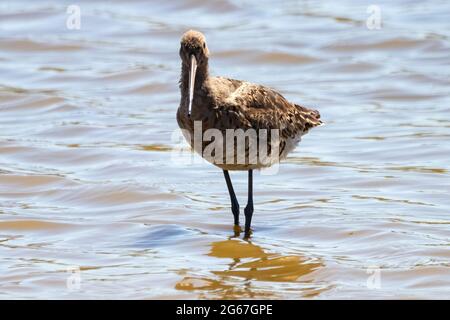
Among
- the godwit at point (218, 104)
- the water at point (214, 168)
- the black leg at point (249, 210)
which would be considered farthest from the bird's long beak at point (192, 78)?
the water at point (214, 168)

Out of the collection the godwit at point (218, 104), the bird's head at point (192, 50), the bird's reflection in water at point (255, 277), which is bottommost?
the bird's reflection in water at point (255, 277)

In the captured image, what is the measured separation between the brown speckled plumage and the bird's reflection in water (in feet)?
2.45

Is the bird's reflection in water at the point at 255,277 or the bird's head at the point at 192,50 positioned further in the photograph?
the bird's head at the point at 192,50

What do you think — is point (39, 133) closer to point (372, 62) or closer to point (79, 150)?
point (79, 150)

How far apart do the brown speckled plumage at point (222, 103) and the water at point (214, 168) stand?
94cm

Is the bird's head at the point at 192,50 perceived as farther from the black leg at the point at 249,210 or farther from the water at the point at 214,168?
the water at the point at 214,168

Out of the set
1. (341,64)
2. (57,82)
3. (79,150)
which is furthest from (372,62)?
(79,150)

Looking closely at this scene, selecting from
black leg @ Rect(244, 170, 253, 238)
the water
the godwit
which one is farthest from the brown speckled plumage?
the water

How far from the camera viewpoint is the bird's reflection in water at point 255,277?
790 cm

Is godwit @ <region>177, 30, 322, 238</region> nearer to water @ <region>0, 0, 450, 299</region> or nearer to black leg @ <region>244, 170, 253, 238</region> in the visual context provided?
black leg @ <region>244, 170, 253, 238</region>

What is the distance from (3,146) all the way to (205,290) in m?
5.08

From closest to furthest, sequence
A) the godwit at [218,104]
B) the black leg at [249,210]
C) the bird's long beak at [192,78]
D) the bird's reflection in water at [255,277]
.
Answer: the bird's reflection in water at [255,277]
the bird's long beak at [192,78]
the godwit at [218,104]
the black leg at [249,210]

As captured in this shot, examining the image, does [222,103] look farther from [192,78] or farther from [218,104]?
[192,78]

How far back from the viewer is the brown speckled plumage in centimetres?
880
